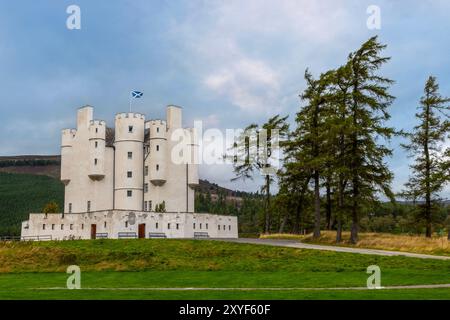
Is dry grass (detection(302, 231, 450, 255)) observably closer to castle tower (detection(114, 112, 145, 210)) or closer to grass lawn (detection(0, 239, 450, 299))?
grass lawn (detection(0, 239, 450, 299))

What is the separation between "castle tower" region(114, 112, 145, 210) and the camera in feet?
232

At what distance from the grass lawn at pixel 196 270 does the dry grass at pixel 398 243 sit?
592 centimetres

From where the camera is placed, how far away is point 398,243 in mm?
44094

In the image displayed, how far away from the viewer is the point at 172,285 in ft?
87.9

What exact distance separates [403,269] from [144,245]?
22514mm

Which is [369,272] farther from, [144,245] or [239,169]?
[239,169]

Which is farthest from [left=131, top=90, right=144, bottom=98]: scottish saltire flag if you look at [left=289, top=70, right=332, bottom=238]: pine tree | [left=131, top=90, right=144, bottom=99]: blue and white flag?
[left=289, top=70, right=332, bottom=238]: pine tree

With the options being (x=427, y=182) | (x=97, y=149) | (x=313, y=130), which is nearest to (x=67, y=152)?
(x=97, y=149)

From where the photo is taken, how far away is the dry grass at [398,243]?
135 ft

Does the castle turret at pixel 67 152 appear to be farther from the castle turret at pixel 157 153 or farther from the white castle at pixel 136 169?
the castle turret at pixel 157 153

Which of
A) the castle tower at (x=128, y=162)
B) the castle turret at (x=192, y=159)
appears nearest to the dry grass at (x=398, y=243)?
the castle turret at (x=192, y=159)

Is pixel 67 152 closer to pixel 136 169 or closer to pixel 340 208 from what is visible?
pixel 136 169

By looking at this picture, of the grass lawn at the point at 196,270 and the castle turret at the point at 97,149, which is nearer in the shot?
the grass lawn at the point at 196,270
